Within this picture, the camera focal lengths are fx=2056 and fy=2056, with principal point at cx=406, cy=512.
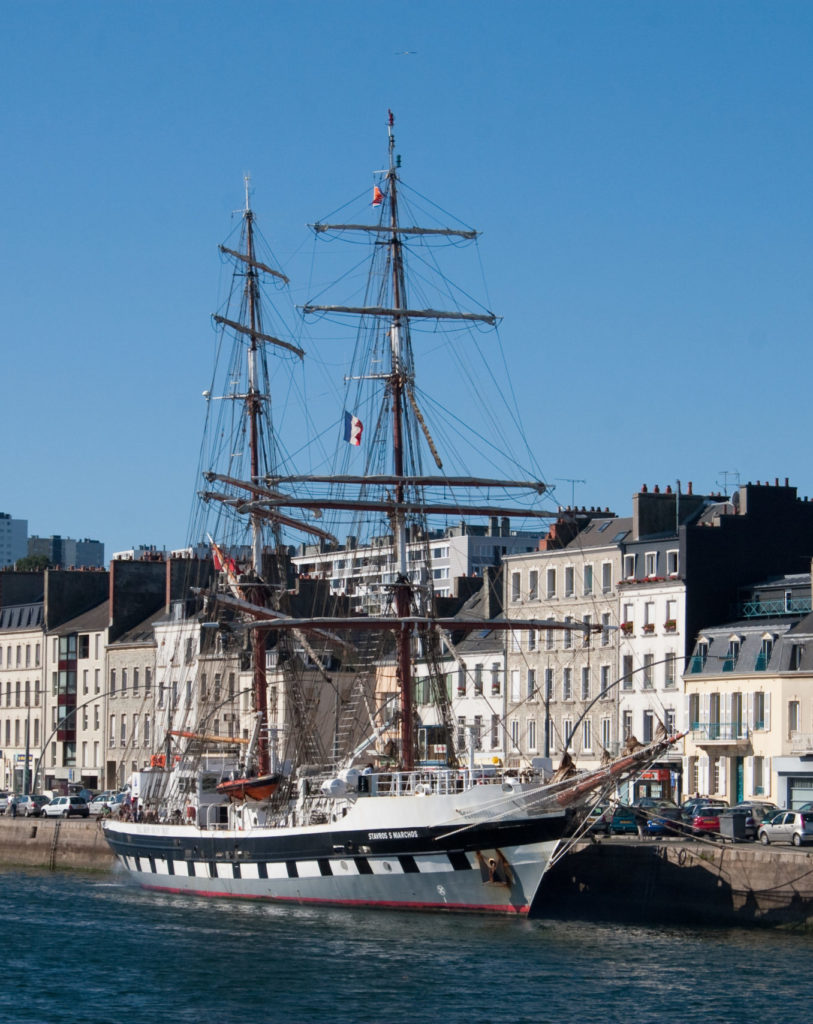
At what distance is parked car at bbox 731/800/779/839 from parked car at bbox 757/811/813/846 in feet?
3.96

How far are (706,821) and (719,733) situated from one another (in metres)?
20.6

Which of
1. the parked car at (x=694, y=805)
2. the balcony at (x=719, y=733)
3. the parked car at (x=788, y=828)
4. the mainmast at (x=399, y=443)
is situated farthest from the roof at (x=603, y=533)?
the parked car at (x=788, y=828)

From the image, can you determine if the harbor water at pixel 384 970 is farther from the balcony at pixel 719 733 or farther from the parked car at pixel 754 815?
the balcony at pixel 719 733

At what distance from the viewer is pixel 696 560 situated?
318 ft

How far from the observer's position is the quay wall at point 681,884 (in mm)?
58875

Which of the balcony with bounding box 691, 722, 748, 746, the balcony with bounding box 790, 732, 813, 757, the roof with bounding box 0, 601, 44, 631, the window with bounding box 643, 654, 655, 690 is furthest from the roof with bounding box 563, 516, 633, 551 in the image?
the roof with bounding box 0, 601, 44, 631

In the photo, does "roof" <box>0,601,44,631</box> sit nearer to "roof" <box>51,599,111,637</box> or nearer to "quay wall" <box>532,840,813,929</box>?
"roof" <box>51,599,111,637</box>

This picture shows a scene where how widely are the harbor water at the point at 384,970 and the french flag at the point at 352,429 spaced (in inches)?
745

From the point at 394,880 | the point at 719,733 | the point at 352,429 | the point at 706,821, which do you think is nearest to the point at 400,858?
the point at 394,880

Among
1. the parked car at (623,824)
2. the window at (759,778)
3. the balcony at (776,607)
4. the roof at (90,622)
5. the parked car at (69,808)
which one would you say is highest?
the roof at (90,622)

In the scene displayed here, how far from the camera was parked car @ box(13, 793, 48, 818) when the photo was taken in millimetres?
108250

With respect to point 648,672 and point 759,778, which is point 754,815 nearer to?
point 759,778

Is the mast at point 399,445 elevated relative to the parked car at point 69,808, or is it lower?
elevated

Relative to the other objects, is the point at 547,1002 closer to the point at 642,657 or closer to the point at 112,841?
the point at 112,841
